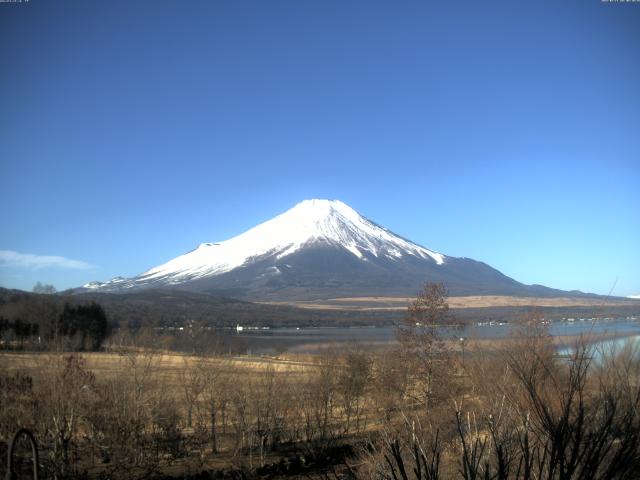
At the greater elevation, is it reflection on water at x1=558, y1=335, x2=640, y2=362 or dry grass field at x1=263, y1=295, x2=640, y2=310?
reflection on water at x1=558, y1=335, x2=640, y2=362

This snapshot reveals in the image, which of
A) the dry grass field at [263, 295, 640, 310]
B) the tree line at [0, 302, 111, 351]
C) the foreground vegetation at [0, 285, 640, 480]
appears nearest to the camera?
the foreground vegetation at [0, 285, 640, 480]

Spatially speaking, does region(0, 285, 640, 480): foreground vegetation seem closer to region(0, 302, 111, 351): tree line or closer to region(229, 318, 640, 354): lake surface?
region(229, 318, 640, 354): lake surface

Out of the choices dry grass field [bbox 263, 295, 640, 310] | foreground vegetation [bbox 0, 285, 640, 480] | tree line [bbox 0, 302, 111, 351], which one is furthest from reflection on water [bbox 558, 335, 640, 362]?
dry grass field [bbox 263, 295, 640, 310]

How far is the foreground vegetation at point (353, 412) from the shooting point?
486 cm

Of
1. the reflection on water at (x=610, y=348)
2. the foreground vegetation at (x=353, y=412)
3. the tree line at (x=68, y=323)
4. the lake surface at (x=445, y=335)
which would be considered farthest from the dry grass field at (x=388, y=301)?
the reflection on water at (x=610, y=348)

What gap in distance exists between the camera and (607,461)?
453 cm

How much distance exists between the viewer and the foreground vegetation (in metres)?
4.86

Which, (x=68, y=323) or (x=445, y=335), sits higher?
(x=445, y=335)

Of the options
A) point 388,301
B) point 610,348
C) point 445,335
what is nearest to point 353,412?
point 445,335

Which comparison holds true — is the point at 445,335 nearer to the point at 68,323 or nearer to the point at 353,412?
the point at 353,412

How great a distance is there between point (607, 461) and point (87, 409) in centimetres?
1006

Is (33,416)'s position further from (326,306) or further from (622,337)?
(326,306)

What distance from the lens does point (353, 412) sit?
23.6m

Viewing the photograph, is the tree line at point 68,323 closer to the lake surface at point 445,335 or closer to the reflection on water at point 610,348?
the lake surface at point 445,335
